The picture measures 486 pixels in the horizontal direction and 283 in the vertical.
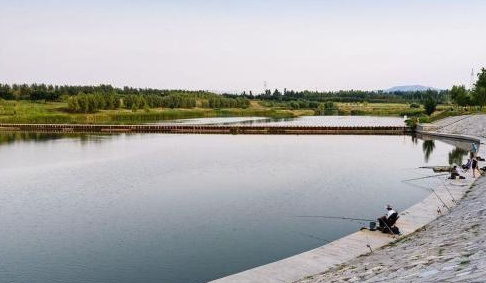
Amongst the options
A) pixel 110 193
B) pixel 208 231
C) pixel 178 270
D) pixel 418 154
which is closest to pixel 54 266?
pixel 178 270

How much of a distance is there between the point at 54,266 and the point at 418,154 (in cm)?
5544

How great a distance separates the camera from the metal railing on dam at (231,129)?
105 m

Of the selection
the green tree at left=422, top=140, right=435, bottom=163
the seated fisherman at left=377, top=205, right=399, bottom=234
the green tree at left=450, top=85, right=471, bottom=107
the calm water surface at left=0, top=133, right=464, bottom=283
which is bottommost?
the calm water surface at left=0, top=133, right=464, bottom=283

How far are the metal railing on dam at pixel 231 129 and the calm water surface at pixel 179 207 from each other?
38294mm

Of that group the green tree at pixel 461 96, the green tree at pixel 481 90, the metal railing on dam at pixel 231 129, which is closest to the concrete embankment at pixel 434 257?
the metal railing on dam at pixel 231 129

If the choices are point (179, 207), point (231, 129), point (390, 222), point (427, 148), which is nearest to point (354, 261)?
point (390, 222)

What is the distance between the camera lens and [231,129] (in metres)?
111

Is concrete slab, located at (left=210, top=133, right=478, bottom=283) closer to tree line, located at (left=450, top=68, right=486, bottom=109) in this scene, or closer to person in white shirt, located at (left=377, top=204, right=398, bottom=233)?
person in white shirt, located at (left=377, top=204, right=398, bottom=233)

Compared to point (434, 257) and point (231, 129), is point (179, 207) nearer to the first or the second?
point (434, 257)

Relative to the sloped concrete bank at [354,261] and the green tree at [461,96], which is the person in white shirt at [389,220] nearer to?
the sloped concrete bank at [354,261]

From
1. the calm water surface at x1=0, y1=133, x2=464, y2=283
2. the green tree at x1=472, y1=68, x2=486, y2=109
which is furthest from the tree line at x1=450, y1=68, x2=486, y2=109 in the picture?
the calm water surface at x1=0, y1=133, x2=464, y2=283

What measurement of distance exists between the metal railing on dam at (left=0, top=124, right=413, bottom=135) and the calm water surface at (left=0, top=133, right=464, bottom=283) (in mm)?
38294

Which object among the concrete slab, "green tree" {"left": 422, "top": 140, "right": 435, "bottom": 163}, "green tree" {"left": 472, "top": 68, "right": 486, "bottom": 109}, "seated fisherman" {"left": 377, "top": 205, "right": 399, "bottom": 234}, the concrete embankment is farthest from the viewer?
"green tree" {"left": 472, "top": 68, "right": 486, "bottom": 109}

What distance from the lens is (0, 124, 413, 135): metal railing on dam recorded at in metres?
105
